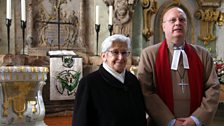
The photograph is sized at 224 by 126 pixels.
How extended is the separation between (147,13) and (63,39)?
1745 mm

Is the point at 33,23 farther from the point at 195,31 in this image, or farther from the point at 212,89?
the point at 212,89

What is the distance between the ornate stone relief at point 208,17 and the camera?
25.3 ft

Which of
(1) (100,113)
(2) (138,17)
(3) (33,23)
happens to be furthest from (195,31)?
(1) (100,113)

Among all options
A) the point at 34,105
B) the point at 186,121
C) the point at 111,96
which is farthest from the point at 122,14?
the point at 111,96

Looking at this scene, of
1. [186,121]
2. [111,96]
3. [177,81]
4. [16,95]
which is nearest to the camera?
[111,96]

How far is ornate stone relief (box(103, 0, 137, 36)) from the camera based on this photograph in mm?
6141

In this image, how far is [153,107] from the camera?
224 centimetres

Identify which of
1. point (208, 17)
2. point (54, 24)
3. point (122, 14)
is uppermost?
point (208, 17)

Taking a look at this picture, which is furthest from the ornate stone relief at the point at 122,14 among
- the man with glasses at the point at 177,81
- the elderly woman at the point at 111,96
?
the elderly woman at the point at 111,96

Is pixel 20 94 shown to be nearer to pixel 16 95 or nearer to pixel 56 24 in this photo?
pixel 16 95

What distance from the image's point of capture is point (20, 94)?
407 cm

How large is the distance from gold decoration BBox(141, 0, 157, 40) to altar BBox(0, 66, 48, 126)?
10.0ft

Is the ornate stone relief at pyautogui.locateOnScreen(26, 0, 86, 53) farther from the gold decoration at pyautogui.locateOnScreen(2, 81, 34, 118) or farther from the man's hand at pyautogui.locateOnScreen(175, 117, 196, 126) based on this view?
the man's hand at pyautogui.locateOnScreen(175, 117, 196, 126)

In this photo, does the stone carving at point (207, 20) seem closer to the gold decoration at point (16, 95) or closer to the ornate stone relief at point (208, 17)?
the ornate stone relief at point (208, 17)
